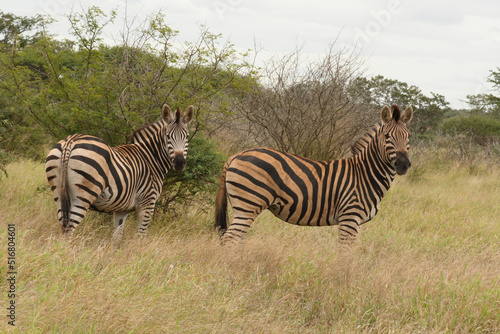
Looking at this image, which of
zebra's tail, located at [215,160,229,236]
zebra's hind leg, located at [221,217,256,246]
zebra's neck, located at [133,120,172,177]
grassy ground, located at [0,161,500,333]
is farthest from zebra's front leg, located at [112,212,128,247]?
zebra's hind leg, located at [221,217,256,246]

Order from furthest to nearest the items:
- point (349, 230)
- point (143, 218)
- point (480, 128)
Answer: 1. point (480, 128)
2. point (143, 218)
3. point (349, 230)

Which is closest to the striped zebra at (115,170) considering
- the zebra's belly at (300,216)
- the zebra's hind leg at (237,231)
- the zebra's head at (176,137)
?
the zebra's head at (176,137)

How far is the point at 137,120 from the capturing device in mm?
6980

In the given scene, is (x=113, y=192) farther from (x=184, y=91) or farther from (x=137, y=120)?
(x=184, y=91)

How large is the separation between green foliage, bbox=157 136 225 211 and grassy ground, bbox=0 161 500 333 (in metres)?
0.44

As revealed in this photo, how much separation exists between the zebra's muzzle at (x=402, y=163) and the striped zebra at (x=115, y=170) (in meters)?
2.48

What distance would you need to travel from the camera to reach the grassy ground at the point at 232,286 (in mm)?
3604

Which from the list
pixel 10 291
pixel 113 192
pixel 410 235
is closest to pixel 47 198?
pixel 113 192

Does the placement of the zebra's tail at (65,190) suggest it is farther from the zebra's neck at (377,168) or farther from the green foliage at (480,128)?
the green foliage at (480,128)

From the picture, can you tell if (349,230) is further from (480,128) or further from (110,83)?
(480,128)

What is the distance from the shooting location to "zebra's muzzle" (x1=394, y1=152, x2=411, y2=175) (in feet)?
18.8

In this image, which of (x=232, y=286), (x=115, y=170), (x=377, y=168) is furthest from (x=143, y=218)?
(x=377, y=168)

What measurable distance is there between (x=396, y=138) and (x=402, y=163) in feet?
0.98

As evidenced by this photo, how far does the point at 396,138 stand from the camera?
582cm
